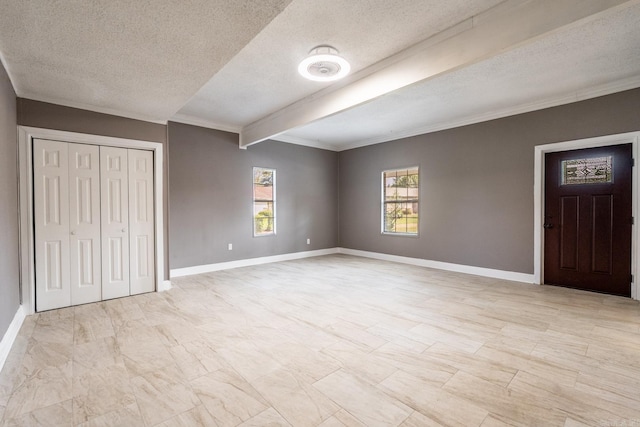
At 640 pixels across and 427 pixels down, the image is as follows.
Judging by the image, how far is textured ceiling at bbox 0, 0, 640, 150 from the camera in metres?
2.03

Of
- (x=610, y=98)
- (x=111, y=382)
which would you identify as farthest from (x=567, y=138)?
(x=111, y=382)

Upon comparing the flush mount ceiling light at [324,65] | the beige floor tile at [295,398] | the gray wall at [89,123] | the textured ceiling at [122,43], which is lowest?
the beige floor tile at [295,398]

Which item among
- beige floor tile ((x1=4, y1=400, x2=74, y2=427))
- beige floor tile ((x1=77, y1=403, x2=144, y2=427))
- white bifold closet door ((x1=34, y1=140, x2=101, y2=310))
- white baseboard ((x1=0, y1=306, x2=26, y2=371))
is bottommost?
beige floor tile ((x1=4, y1=400, x2=74, y2=427))

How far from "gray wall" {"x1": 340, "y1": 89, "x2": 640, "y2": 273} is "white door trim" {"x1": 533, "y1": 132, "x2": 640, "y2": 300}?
0.08 meters

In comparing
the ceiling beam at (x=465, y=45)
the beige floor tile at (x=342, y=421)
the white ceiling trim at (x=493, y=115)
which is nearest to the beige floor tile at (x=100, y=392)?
the beige floor tile at (x=342, y=421)

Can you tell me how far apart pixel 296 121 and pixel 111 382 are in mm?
3747

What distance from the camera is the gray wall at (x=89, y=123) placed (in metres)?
3.40

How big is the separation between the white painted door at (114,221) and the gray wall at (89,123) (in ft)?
0.85

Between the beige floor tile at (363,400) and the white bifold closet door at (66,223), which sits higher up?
the white bifold closet door at (66,223)

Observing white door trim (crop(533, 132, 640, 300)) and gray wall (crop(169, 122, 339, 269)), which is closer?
white door trim (crop(533, 132, 640, 300))

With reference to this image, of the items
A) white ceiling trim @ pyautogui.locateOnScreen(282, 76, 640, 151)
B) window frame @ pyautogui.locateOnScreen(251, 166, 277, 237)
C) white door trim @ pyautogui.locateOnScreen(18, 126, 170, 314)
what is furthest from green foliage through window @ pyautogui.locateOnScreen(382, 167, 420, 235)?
white door trim @ pyautogui.locateOnScreen(18, 126, 170, 314)

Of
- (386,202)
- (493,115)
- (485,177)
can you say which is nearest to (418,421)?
(485,177)

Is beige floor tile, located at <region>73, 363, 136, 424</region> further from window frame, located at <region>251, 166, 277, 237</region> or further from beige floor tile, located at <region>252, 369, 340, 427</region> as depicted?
window frame, located at <region>251, 166, 277, 237</region>

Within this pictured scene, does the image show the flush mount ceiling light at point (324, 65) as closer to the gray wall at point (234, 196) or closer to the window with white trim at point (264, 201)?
the gray wall at point (234, 196)
